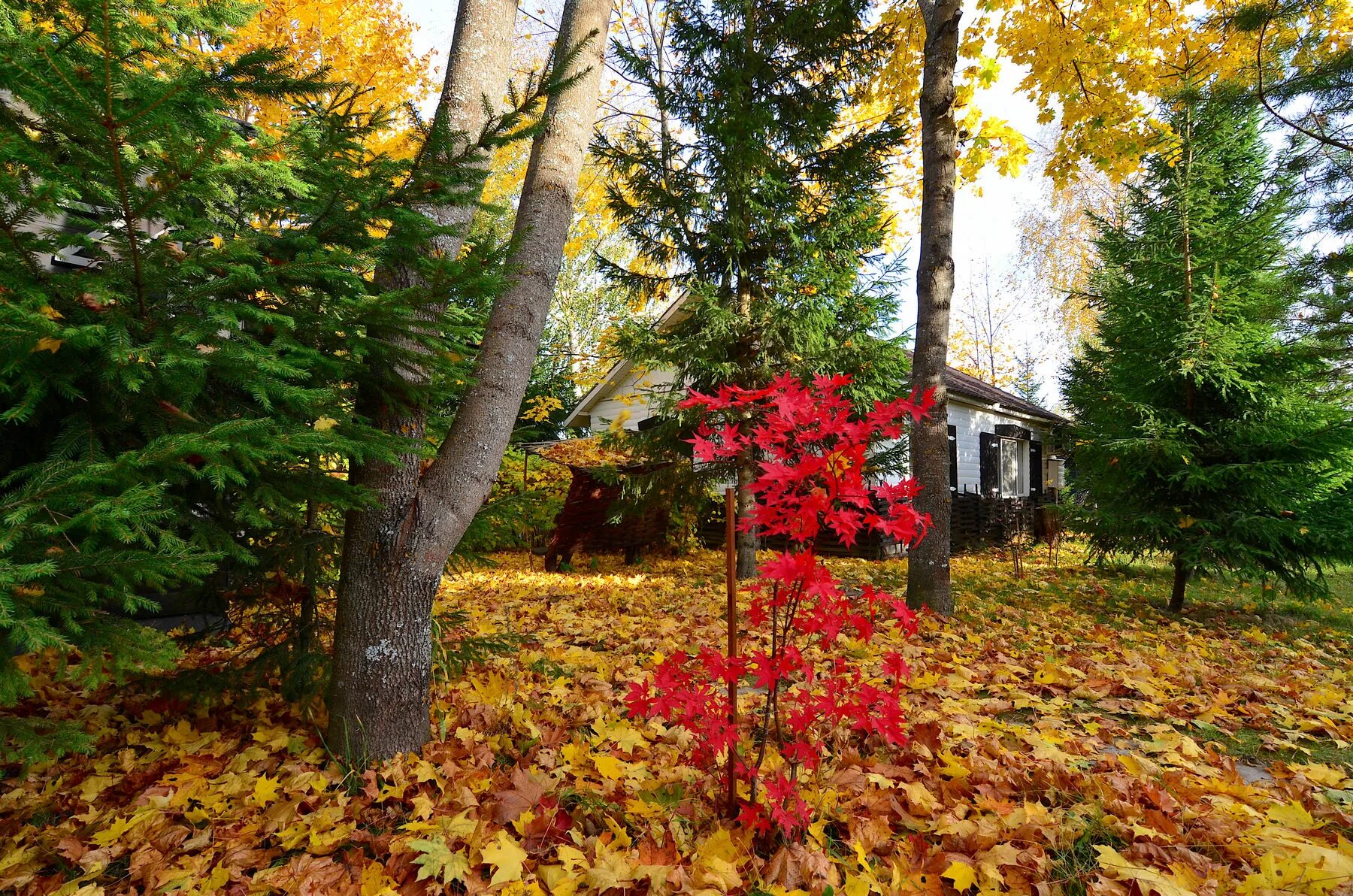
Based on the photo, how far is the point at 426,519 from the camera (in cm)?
255

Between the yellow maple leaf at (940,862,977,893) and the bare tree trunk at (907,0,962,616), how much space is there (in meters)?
3.88

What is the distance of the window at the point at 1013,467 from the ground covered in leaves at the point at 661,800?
46.3 ft

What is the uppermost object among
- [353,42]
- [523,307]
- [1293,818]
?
[353,42]

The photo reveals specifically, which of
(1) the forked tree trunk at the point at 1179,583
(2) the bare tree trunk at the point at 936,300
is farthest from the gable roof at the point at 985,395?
(2) the bare tree trunk at the point at 936,300

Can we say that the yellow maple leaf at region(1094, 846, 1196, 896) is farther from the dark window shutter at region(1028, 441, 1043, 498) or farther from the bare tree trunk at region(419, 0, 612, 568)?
the dark window shutter at region(1028, 441, 1043, 498)

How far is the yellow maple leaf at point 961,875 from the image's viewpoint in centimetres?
178

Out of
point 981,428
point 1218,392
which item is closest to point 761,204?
point 1218,392

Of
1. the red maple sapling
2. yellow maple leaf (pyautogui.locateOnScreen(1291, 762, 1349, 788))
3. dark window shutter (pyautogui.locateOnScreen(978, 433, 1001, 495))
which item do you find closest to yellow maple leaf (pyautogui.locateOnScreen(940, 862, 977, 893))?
the red maple sapling

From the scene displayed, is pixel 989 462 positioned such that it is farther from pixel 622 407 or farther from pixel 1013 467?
pixel 622 407

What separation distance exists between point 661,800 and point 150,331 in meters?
2.28

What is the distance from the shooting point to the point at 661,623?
200 inches

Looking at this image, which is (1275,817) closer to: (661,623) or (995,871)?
(995,871)

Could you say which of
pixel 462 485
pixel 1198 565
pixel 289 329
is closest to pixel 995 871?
pixel 462 485

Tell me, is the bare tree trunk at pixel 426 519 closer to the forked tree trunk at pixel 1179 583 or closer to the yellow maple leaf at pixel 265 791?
the yellow maple leaf at pixel 265 791
